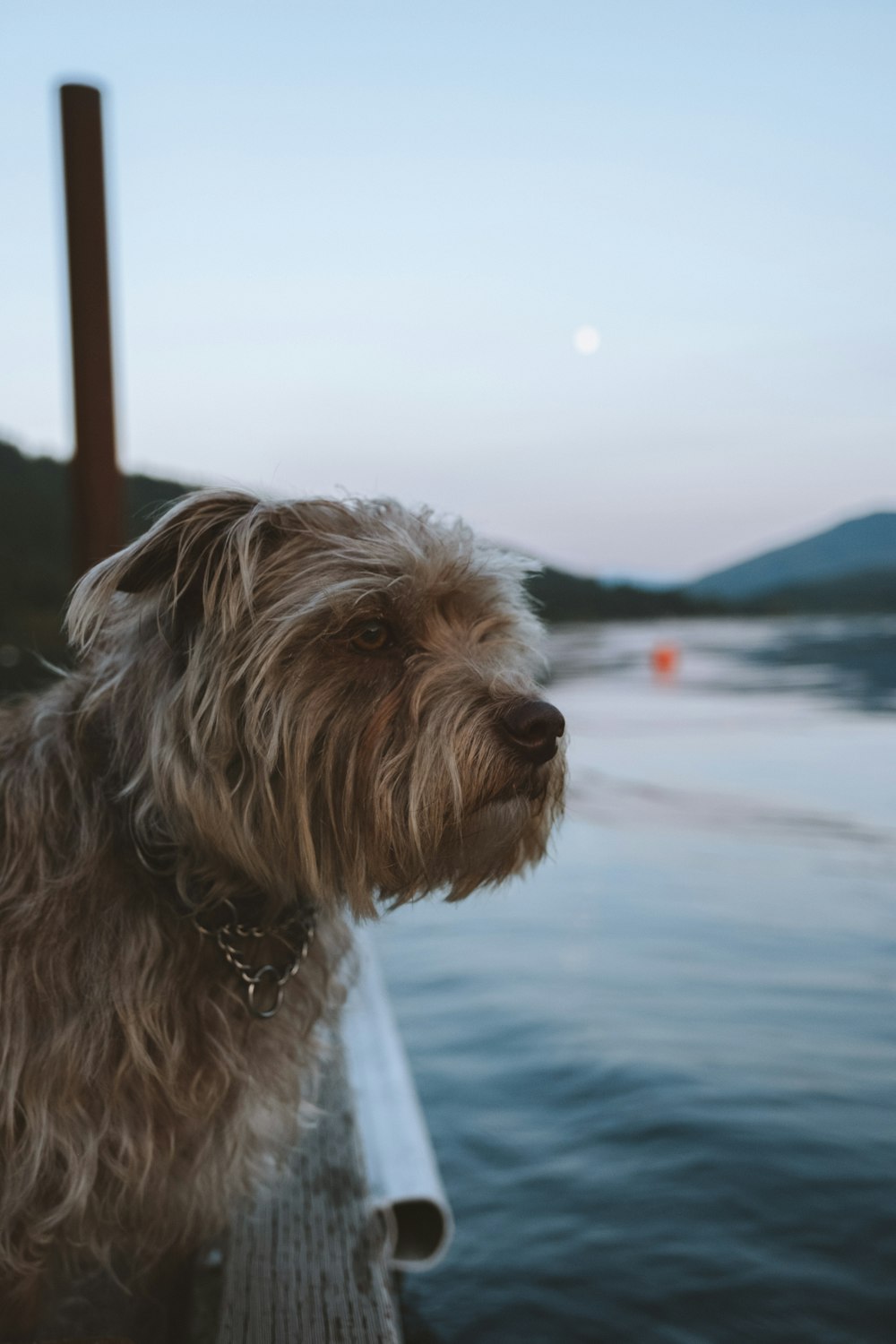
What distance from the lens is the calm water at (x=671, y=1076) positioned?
15.1ft

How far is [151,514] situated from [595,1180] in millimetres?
4082

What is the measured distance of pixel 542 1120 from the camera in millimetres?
6102

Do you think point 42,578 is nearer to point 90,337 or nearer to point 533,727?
point 90,337

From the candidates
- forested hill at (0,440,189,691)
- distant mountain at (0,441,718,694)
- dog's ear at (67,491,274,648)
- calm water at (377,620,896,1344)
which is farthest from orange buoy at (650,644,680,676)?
dog's ear at (67,491,274,648)

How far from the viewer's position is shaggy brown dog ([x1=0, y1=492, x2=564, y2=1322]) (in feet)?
7.73

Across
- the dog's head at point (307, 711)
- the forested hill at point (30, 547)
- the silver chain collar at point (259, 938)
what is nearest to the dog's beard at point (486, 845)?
the dog's head at point (307, 711)

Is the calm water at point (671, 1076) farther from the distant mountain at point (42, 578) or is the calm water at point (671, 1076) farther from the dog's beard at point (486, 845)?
the distant mountain at point (42, 578)

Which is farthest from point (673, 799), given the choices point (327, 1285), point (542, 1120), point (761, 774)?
point (327, 1285)

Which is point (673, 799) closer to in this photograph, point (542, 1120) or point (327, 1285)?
point (542, 1120)

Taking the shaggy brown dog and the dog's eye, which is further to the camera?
the dog's eye

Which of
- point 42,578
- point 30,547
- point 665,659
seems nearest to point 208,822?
point 665,659

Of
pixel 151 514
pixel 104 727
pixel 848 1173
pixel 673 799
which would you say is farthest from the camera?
pixel 673 799

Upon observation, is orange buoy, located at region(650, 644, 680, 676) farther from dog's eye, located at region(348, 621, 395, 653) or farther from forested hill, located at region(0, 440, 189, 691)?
dog's eye, located at region(348, 621, 395, 653)

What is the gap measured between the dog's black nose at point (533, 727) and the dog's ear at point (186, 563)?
0.62 meters
